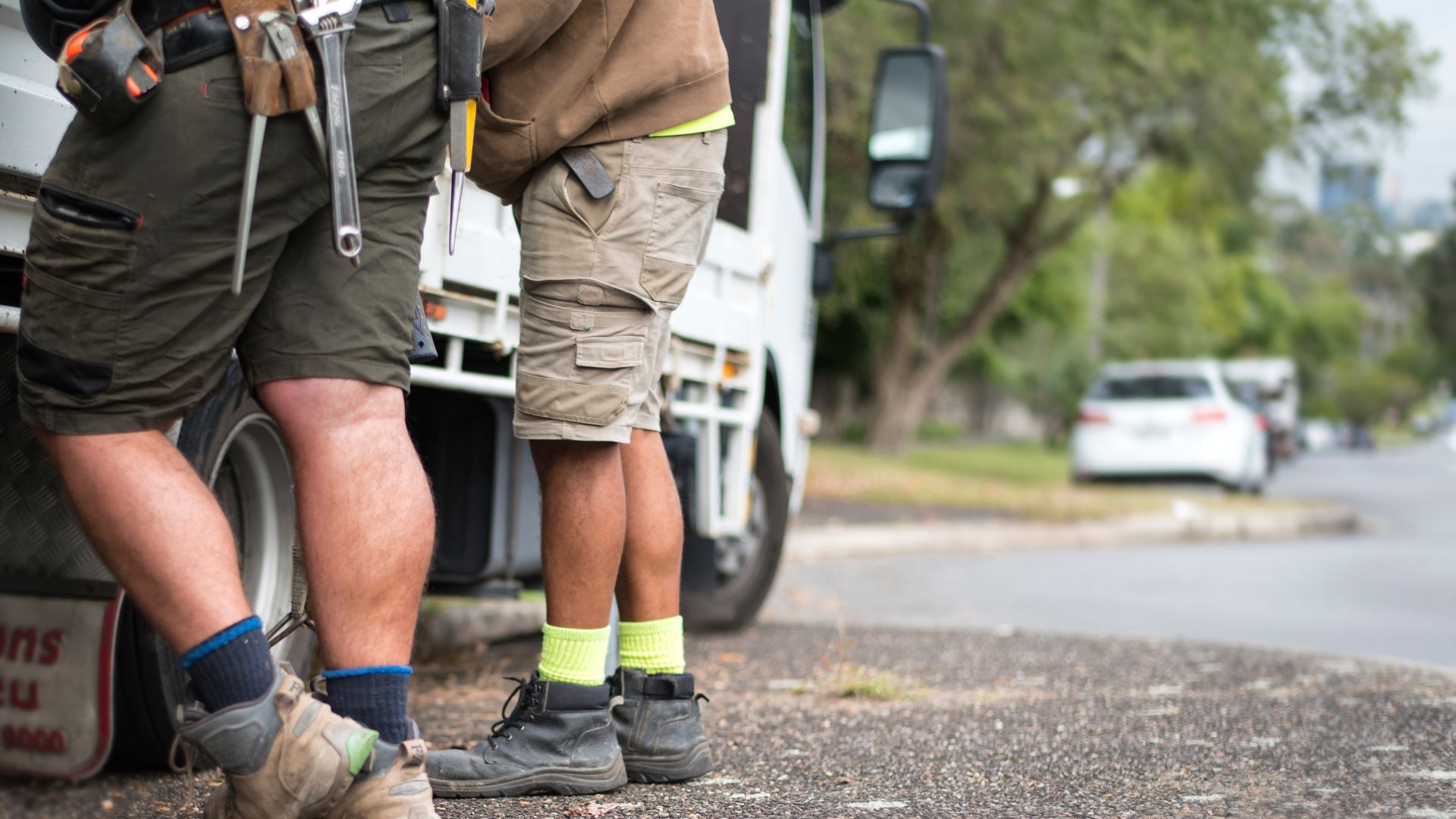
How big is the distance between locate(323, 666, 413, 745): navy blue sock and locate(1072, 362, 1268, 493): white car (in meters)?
16.8

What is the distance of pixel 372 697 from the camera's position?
2.19 meters

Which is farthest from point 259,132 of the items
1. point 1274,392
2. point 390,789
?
point 1274,392

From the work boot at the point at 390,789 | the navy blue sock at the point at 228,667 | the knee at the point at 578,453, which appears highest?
the knee at the point at 578,453

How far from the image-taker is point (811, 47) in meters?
6.39

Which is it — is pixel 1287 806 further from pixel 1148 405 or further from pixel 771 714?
pixel 1148 405

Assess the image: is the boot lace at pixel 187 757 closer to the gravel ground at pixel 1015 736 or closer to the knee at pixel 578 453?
the gravel ground at pixel 1015 736

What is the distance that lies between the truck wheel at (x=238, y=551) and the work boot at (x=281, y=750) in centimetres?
56

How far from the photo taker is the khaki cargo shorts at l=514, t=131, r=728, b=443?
2766 mm

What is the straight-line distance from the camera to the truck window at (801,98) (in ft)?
20.1

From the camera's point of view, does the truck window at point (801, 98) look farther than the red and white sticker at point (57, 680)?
Yes

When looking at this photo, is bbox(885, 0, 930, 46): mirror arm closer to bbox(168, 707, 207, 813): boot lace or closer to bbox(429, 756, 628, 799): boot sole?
bbox(429, 756, 628, 799): boot sole

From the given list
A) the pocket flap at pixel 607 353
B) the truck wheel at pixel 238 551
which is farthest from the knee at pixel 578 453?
the truck wheel at pixel 238 551

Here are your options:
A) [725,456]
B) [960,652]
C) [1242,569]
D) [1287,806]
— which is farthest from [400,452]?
[1242,569]

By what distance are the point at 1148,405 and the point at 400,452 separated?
17030mm
